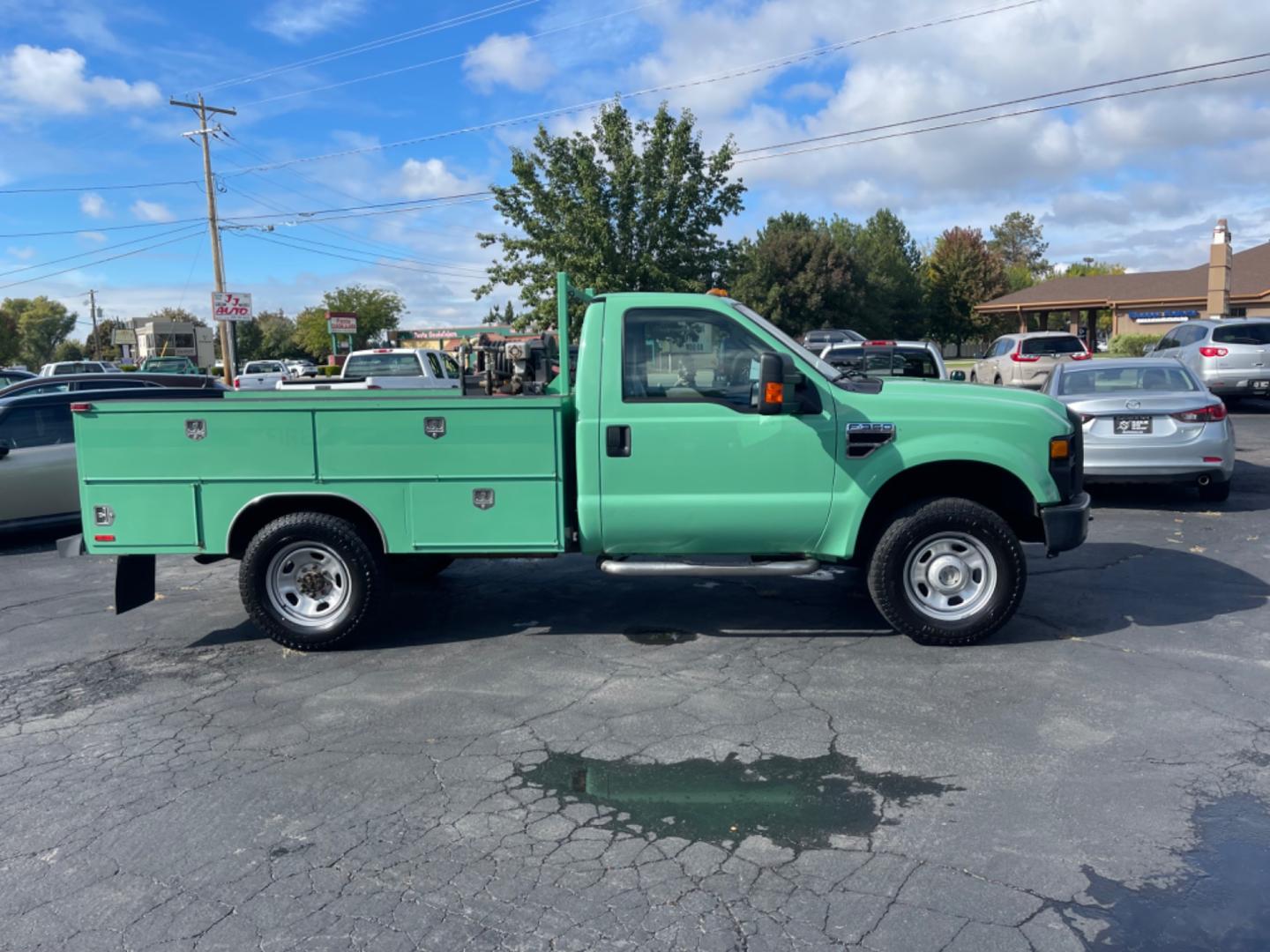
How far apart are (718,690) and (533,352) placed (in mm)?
2686

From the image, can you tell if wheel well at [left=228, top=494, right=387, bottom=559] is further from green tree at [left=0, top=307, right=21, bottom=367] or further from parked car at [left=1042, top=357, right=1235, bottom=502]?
green tree at [left=0, top=307, right=21, bottom=367]

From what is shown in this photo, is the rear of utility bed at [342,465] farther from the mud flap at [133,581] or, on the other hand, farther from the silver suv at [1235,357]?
the silver suv at [1235,357]

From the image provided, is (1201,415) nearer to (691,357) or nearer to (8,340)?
(691,357)

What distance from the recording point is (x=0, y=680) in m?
6.09

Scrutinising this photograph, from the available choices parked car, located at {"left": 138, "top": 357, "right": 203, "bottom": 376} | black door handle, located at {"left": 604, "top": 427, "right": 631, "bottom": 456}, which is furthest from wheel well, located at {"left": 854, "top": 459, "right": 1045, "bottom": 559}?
parked car, located at {"left": 138, "top": 357, "right": 203, "bottom": 376}

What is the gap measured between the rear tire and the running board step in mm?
6762

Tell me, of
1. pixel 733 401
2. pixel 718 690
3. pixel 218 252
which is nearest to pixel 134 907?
pixel 718 690

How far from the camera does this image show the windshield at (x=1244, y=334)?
18.4 m

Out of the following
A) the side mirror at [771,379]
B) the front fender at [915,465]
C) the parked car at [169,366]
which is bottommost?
the front fender at [915,465]

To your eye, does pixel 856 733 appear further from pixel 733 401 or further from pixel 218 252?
Answer: pixel 218 252

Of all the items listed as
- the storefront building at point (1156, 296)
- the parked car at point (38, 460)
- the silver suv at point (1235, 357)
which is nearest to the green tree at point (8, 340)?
the storefront building at point (1156, 296)

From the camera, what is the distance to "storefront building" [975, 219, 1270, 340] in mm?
41000

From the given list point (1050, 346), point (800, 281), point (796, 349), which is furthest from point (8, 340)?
point (796, 349)

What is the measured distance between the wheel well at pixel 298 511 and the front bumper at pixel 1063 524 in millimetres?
4113
